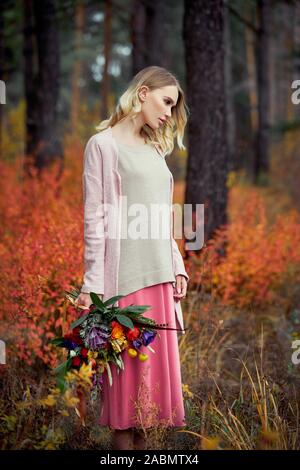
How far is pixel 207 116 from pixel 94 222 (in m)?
3.34

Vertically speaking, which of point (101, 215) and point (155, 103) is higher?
point (155, 103)

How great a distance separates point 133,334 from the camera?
2.59m

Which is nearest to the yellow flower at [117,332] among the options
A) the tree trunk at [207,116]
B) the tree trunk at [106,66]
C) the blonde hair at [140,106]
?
the blonde hair at [140,106]

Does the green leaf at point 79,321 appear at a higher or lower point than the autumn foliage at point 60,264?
lower

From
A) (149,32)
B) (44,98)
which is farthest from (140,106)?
(149,32)

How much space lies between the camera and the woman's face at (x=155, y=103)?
110 inches

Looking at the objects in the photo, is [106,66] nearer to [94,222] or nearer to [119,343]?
[94,222]

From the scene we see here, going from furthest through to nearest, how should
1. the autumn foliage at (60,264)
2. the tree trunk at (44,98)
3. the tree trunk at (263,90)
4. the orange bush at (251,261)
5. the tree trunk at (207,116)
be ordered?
the tree trunk at (263,90), the tree trunk at (44,98), the tree trunk at (207,116), the orange bush at (251,261), the autumn foliage at (60,264)

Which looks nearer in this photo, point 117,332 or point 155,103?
point 117,332

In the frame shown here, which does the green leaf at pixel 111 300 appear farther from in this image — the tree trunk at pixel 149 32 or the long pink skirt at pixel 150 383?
the tree trunk at pixel 149 32

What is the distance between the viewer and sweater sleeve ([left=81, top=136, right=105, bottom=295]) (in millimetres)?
2641

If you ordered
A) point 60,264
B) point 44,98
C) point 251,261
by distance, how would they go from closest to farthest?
point 60,264 < point 251,261 < point 44,98

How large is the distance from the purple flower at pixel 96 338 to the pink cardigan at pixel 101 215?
0.18 meters
